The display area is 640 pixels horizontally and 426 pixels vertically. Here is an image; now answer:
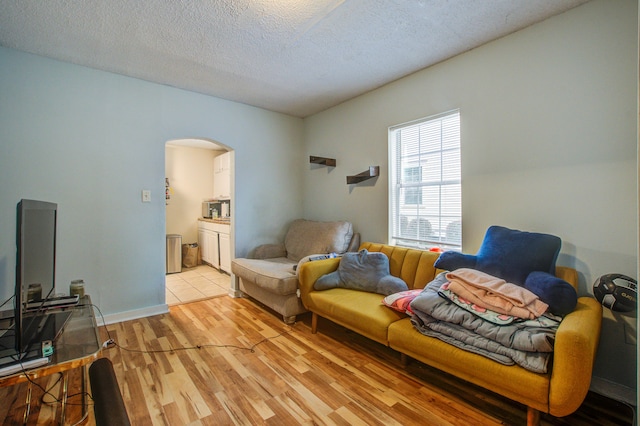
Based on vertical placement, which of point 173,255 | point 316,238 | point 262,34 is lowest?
point 173,255

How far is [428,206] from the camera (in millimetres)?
2941

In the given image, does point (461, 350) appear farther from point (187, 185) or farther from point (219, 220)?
point (187, 185)

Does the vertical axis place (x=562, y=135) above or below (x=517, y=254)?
above

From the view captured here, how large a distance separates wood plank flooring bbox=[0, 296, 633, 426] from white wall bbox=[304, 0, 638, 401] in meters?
0.98

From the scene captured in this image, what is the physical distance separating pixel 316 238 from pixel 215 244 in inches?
92.6

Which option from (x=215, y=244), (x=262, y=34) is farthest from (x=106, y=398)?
(x=215, y=244)

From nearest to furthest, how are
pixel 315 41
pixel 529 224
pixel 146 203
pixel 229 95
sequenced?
1. pixel 529 224
2. pixel 315 41
3. pixel 146 203
4. pixel 229 95

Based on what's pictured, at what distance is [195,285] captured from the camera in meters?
4.37

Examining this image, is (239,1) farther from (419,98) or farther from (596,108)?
(596,108)

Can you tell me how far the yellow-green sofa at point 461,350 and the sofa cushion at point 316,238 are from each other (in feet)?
1.73

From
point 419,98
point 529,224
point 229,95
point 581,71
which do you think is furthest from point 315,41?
point 529,224

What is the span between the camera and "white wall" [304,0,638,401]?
184cm

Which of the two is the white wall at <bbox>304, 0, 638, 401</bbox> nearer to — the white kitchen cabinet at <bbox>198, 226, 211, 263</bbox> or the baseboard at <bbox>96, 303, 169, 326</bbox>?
the baseboard at <bbox>96, 303, 169, 326</bbox>

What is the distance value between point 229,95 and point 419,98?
2203 mm
